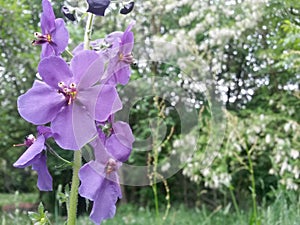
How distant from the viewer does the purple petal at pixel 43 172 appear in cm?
76

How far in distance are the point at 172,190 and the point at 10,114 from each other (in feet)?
8.73

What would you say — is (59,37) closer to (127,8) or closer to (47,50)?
(47,50)

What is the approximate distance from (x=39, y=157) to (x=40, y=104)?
12cm

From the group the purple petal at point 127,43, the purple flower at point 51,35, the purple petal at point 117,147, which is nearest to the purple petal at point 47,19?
the purple flower at point 51,35

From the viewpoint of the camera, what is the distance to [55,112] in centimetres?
69

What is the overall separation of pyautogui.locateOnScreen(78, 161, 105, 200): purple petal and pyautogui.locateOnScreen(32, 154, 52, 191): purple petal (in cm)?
10

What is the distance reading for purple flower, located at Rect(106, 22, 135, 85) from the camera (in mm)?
768

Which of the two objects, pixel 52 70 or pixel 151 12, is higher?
pixel 151 12

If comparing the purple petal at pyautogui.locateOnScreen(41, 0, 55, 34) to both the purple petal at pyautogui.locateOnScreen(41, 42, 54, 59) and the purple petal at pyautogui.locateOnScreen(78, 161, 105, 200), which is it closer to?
the purple petal at pyautogui.locateOnScreen(41, 42, 54, 59)

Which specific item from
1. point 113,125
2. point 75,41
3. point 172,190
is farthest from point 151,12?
point 113,125

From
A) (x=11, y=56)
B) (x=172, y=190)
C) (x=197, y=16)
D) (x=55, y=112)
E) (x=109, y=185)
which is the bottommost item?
(x=172, y=190)

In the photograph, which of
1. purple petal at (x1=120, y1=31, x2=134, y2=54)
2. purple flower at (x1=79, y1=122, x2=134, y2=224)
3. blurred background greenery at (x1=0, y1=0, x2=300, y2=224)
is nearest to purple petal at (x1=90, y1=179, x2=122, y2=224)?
purple flower at (x1=79, y1=122, x2=134, y2=224)

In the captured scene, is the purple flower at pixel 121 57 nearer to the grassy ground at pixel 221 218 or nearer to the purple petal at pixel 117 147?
the purple petal at pixel 117 147

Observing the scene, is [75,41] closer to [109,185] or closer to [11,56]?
[11,56]
